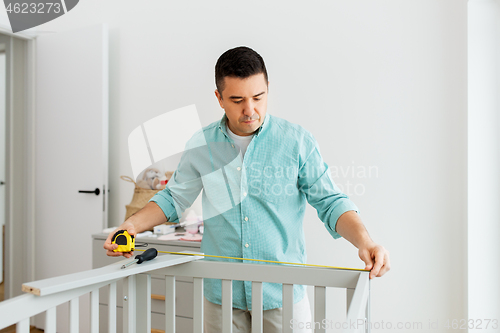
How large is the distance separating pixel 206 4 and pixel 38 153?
4.46 feet

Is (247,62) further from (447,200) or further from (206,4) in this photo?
(206,4)

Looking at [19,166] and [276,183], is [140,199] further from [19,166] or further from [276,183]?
[276,183]

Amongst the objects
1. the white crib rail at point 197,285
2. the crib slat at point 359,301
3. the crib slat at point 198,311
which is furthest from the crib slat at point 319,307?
the crib slat at point 198,311

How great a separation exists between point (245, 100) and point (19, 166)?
2045 millimetres

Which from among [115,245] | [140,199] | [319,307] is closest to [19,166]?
[140,199]

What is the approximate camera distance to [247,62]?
952 millimetres

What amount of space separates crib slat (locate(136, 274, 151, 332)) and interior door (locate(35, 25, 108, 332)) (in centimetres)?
137

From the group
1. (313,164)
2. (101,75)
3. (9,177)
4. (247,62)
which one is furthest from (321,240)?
(9,177)

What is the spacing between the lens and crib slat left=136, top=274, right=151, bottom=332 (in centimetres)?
89

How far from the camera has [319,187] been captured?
3.34 ft

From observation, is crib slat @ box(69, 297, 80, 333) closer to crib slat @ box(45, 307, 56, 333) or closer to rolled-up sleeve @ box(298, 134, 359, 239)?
crib slat @ box(45, 307, 56, 333)

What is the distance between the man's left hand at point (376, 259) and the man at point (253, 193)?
13cm

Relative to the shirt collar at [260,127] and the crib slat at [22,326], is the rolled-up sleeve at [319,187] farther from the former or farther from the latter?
the crib slat at [22,326]

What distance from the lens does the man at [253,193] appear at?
978 mm
